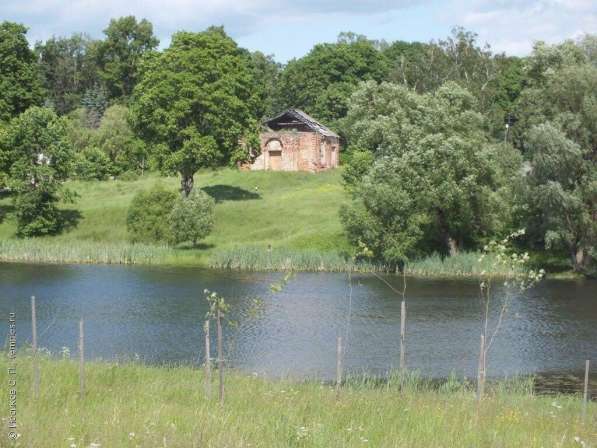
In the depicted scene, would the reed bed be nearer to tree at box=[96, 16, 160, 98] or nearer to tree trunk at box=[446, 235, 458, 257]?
tree trunk at box=[446, 235, 458, 257]

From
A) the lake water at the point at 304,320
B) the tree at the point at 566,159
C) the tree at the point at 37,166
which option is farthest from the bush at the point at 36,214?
the tree at the point at 566,159

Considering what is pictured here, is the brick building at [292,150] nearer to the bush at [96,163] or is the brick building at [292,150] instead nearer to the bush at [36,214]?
the bush at [96,163]

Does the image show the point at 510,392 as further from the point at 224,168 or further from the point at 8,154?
the point at 224,168

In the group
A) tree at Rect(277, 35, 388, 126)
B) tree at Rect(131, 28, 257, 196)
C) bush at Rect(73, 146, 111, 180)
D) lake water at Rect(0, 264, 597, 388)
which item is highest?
tree at Rect(277, 35, 388, 126)

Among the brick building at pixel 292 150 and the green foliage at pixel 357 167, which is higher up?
the brick building at pixel 292 150

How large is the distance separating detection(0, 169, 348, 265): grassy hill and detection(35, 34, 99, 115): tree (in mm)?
41336

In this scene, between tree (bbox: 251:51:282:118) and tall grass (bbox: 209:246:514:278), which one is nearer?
tall grass (bbox: 209:246:514:278)

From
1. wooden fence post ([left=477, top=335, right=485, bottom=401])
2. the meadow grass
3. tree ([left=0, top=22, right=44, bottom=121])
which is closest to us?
wooden fence post ([left=477, top=335, right=485, bottom=401])

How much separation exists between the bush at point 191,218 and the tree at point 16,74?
19.5 metres

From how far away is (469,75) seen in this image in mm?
74000

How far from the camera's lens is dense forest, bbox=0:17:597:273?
1775 inches

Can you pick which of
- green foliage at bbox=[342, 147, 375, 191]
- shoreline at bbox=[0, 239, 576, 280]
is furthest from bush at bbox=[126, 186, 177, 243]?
green foliage at bbox=[342, 147, 375, 191]

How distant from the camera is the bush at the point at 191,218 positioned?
51.0m

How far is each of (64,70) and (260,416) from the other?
10492 cm
